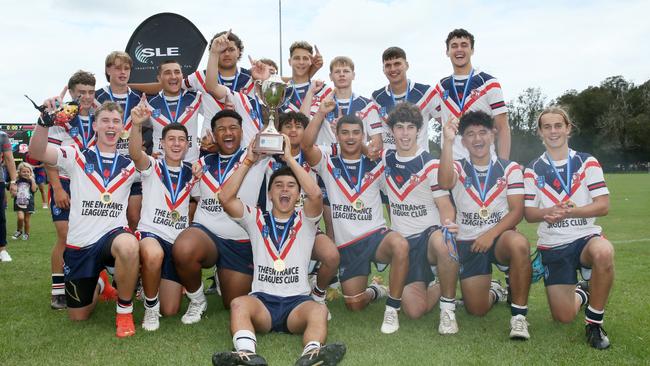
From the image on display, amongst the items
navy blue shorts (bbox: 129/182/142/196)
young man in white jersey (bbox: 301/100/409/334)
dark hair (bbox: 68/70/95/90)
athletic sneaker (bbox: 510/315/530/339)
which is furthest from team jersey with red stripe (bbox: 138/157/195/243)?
athletic sneaker (bbox: 510/315/530/339)

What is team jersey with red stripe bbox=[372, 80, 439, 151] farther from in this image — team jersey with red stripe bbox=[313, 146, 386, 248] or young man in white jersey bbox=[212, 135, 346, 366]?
young man in white jersey bbox=[212, 135, 346, 366]

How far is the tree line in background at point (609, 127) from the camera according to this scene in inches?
2450

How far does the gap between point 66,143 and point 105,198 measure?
1196 mm

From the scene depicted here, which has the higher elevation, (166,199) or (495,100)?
(495,100)

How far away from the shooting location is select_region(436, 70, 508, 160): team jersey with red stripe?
5.66 metres

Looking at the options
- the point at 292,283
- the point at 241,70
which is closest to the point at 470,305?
the point at 292,283

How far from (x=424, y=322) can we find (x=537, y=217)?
130 cm

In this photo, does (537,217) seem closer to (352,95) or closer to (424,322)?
(424,322)

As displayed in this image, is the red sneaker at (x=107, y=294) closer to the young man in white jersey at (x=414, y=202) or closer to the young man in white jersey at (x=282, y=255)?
the young man in white jersey at (x=282, y=255)

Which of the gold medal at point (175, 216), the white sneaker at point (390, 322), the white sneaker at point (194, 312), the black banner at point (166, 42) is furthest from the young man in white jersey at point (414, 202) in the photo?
the black banner at point (166, 42)

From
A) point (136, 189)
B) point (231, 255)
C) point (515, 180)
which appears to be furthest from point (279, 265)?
point (515, 180)

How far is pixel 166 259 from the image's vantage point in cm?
487

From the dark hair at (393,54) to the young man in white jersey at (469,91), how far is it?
0.49m

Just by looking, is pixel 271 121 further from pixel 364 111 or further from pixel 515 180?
pixel 515 180
